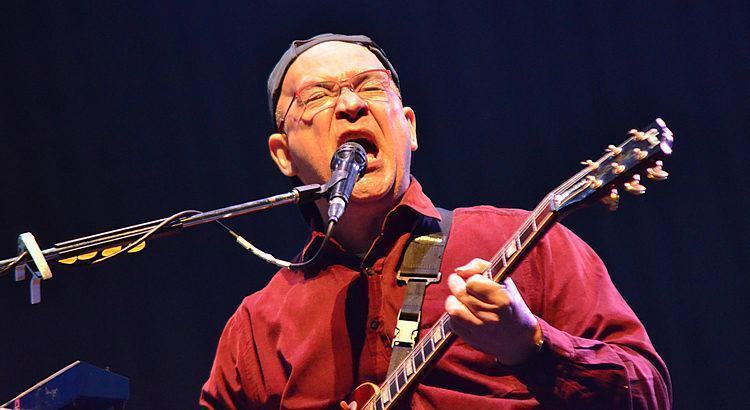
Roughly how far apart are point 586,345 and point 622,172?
453 mm

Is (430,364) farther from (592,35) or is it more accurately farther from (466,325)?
(592,35)

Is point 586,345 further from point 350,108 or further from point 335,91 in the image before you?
point 335,91

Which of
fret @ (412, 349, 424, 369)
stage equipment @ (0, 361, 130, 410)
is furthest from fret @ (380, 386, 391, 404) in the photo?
stage equipment @ (0, 361, 130, 410)

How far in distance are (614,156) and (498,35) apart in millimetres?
2045

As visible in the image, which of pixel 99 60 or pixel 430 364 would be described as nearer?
pixel 430 364

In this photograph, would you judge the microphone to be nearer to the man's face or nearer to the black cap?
the man's face

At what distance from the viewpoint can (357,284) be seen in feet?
8.58

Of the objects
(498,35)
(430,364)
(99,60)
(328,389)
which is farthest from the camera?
(99,60)

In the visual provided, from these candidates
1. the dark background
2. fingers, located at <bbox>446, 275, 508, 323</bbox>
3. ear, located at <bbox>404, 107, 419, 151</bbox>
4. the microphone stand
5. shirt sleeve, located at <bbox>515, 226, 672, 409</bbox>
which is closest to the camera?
the microphone stand

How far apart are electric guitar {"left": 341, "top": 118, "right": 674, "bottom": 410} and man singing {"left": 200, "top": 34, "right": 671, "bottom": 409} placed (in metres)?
0.07

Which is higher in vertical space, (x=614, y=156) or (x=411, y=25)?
(x=411, y=25)

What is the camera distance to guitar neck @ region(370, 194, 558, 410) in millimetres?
2051

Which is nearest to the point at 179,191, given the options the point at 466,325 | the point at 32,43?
the point at 32,43

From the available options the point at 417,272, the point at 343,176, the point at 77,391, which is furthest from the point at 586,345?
the point at 77,391
